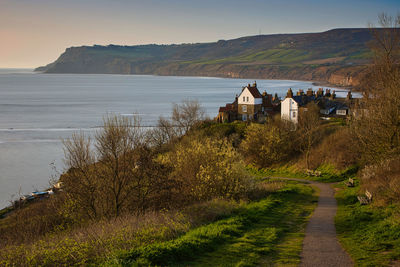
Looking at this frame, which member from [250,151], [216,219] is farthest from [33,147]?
[216,219]

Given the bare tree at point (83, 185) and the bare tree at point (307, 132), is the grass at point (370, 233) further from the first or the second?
the bare tree at point (307, 132)

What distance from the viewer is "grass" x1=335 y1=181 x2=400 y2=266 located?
11953 mm

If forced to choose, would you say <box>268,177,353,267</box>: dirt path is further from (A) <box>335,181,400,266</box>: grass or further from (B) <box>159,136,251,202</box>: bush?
(B) <box>159,136,251,202</box>: bush

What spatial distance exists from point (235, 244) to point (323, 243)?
3438 millimetres

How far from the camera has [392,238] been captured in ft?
43.9

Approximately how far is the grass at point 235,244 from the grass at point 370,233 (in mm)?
1835

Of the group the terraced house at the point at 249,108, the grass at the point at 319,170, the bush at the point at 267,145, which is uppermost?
the terraced house at the point at 249,108

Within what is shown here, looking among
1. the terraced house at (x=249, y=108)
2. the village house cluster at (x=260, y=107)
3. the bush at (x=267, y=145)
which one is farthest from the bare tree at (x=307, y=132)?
the terraced house at (x=249, y=108)

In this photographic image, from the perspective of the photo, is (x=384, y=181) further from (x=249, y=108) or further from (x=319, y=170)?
(x=249, y=108)

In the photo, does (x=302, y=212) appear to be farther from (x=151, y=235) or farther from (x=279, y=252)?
(x=151, y=235)

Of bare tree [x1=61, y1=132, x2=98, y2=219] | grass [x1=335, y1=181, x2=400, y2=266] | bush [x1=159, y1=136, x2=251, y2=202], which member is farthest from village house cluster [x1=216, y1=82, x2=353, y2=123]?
bare tree [x1=61, y1=132, x2=98, y2=219]

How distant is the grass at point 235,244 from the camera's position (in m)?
11.8

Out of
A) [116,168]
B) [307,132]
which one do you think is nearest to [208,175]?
[116,168]

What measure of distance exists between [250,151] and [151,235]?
33516 millimetres
